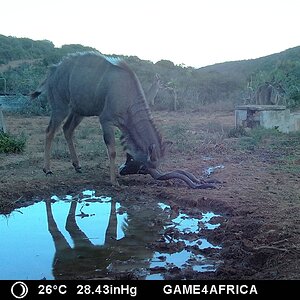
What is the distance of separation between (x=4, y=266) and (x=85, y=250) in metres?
0.87

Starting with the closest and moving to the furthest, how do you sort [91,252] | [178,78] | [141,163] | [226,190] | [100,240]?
[91,252]
[100,240]
[226,190]
[141,163]
[178,78]

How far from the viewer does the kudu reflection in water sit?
14.6 feet

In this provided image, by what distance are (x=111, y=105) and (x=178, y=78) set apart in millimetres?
34752

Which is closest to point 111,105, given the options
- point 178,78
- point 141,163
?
point 141,163

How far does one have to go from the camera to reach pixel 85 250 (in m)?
5.05

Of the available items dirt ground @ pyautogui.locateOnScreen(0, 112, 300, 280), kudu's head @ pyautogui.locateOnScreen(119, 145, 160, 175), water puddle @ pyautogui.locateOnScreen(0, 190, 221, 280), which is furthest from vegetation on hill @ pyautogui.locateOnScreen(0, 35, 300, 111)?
water puddle @ pyautogui.locateOnScreen(0, 190, 221, 280)

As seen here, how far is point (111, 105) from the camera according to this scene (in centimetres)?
807

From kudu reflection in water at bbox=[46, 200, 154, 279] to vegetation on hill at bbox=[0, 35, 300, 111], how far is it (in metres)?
15.1

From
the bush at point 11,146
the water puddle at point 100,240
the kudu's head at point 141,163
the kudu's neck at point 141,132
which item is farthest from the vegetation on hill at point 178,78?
the water puddle at point 100,240

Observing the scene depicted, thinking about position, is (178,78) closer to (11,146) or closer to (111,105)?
(11,146)

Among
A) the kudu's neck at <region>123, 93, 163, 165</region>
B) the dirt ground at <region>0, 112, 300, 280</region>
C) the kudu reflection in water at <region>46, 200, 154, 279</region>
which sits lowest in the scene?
the kudu reflection in water at <region>46, 200, 154, 279</region>

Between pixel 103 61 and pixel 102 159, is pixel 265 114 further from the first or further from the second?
pixel 103 61

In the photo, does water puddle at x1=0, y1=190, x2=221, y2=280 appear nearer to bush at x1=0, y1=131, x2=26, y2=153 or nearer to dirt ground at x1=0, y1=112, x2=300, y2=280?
dirt ground at x1=0, y1=112, x2=300, y2=280
